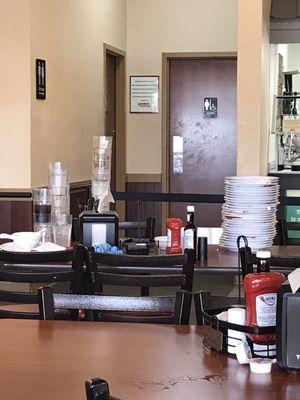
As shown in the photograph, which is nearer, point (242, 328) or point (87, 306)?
point (242, 328)

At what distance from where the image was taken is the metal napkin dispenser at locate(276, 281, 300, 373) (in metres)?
1.75

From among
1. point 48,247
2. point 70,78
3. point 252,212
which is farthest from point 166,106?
point 48,247

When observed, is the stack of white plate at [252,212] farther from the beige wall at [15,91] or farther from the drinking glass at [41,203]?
the beige wall at [15,91]

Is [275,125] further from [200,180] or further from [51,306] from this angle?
[51,306]

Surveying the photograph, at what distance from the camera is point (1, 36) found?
18.9 feet

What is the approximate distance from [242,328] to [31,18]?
168 inches

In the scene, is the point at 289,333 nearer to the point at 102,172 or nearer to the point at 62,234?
the point at 62,234

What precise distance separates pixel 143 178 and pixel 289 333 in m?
6.82

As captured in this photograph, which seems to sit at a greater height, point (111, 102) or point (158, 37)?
point (158, 37)

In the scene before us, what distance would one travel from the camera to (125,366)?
1.81m

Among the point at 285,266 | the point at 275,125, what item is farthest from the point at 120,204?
the point at 285,266

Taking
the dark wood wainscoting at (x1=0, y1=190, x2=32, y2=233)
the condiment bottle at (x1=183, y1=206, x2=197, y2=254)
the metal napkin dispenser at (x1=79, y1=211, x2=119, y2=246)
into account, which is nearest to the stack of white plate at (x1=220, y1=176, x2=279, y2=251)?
the condiment bottle at (x1=183, y1=206, x2=197, y2=254)

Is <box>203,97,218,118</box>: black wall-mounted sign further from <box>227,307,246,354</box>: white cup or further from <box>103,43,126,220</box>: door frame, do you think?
<box>227,307,246,354</box>: white cup

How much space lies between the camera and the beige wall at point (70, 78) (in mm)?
5898
